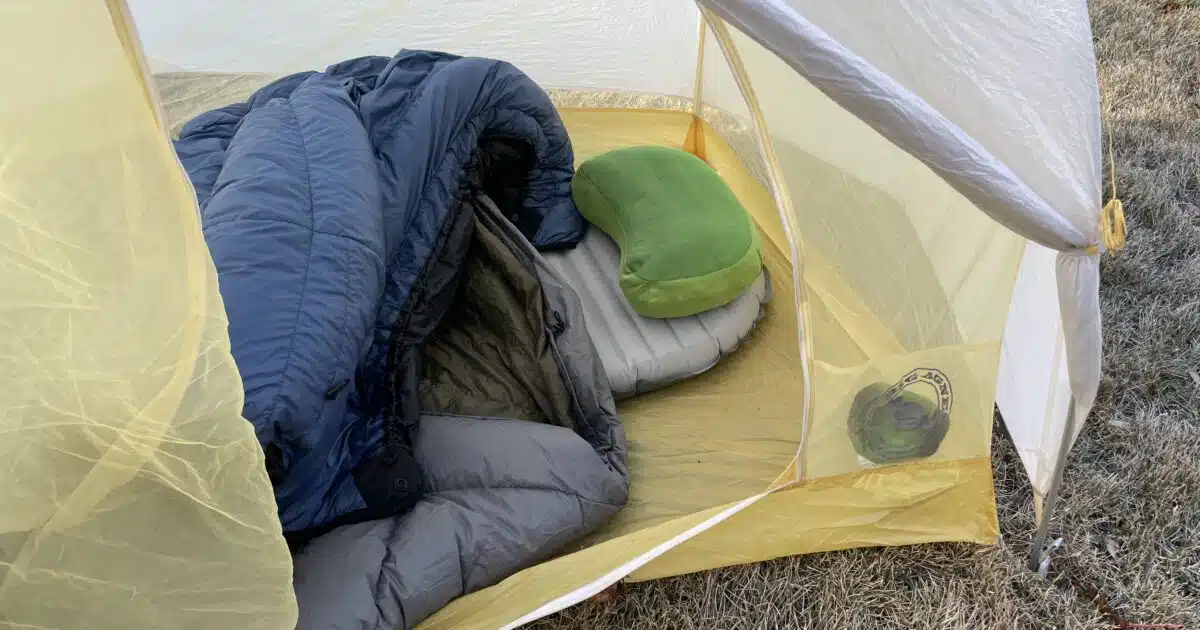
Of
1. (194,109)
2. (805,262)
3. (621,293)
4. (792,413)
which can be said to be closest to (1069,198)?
(805,262)

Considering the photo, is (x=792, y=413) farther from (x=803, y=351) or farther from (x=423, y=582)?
(x=423, y=582)

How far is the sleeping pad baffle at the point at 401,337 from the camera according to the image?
1.06 metres

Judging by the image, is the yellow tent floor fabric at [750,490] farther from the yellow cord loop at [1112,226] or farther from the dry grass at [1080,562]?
the yellow cord loop at [1112,226]

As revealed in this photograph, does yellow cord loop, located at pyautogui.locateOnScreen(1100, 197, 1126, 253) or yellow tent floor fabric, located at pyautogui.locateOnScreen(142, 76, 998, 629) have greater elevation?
yellow cord loop, located at pyautogui.locateOnScreen(1100, 197, 1126, 253)

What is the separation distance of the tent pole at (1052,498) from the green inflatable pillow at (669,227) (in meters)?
0.54

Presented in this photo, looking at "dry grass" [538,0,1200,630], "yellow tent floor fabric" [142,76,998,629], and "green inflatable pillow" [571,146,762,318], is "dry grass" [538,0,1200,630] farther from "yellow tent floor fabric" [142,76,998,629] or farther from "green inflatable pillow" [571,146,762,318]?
"green inflatable pillow" [571,146,762,318]

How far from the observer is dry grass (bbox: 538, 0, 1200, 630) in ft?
3.96

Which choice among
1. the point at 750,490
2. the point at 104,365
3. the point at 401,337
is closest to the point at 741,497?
the point at 750,490

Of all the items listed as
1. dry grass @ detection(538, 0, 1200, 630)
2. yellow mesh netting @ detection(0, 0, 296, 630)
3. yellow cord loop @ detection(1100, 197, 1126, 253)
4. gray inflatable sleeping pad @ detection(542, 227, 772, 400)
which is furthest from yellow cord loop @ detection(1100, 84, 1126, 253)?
yellow mesh netting @ detection(0, 0, 296, 630)

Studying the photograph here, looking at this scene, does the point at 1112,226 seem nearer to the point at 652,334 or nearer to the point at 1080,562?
the point at 1080,562

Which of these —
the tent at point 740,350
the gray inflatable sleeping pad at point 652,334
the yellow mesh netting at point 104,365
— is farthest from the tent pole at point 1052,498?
the yellow mesh netting at point 104,365

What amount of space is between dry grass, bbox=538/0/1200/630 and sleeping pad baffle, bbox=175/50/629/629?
0.20m

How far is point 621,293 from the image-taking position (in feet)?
5.21

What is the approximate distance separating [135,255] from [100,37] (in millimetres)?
170
